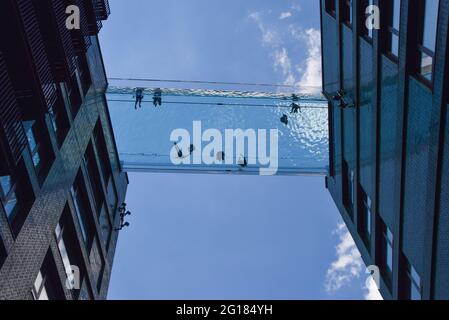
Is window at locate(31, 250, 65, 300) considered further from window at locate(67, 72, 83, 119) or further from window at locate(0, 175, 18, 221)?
window at locate(67, 72, 83, 119)

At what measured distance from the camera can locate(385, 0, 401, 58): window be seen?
44.5ft

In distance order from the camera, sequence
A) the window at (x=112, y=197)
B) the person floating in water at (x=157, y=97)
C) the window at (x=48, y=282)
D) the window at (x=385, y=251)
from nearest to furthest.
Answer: the window at (x=48, y=282), the window at (x=385, y=251), the person floating in water at (x=157, y=97), the window at (x=112, y=197)

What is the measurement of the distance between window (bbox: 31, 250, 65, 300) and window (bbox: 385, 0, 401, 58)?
1175 centimetres

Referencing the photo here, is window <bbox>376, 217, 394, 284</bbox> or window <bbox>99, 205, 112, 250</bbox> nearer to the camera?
window <bbox>376, 217, 394, 284</bbox>

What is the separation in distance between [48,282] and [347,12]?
1444cm

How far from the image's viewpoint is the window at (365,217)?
17767mm

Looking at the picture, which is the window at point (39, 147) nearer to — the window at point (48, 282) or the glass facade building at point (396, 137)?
the window at point (48, 282)

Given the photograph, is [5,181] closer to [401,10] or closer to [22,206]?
[22,206]

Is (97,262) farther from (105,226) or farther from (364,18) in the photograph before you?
(364,18)

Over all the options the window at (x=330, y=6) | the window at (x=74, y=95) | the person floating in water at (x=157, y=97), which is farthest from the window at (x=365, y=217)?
the window at (x=74, y=95)

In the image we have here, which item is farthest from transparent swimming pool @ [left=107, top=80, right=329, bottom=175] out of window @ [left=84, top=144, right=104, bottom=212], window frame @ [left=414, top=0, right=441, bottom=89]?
window frame @ [left=414, top=0, right=441, bottom=89]

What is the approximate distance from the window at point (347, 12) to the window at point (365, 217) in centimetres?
643

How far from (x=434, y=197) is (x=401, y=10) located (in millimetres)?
4968

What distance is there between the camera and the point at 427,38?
11797 mm
